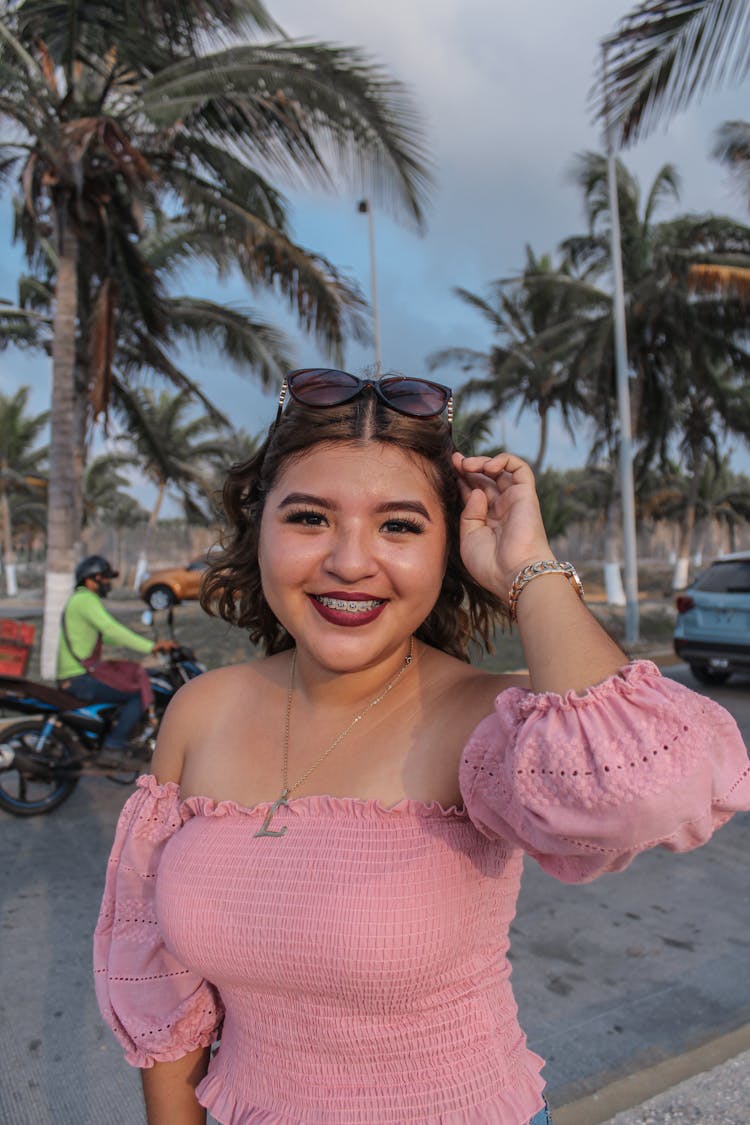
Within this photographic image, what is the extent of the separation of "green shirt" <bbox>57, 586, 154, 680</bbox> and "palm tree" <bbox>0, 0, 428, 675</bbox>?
388 centimetres

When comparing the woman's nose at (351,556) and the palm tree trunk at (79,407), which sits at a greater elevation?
the palm tree trunk at (79,407)

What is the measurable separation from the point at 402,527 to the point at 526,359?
20.7m

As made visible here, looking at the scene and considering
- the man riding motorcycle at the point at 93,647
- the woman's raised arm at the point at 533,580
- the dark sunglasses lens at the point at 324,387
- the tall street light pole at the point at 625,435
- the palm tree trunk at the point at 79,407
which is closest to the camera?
the woman's raised arm at the point at 533,580

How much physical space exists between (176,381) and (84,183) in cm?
331

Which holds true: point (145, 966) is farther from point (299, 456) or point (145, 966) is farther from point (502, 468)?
point (502, 468)

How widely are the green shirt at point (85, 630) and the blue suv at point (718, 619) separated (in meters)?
6.65

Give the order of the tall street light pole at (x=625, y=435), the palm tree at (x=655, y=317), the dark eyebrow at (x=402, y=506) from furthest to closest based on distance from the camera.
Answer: the palm tree at (x=655, y=317), the tall street light pole at (x=625, y=435), the dark eyebrow at (x=402, y=506)

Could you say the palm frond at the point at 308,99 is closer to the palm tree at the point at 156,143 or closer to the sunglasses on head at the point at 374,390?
the palm tree at the point at 156,143

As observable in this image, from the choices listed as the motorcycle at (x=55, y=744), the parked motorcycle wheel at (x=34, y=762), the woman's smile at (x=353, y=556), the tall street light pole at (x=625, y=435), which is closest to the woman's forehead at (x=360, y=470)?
the woman's smile at (x=353, y=556)

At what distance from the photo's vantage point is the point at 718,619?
30.6 ft

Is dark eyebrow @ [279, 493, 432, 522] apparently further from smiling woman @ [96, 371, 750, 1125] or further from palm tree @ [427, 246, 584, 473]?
palm tree @ [427, 246, 584, 473]

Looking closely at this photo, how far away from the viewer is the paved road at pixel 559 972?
2525 mm

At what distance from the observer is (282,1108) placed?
1.18 metres

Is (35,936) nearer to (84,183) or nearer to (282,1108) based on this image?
(282,1108)
